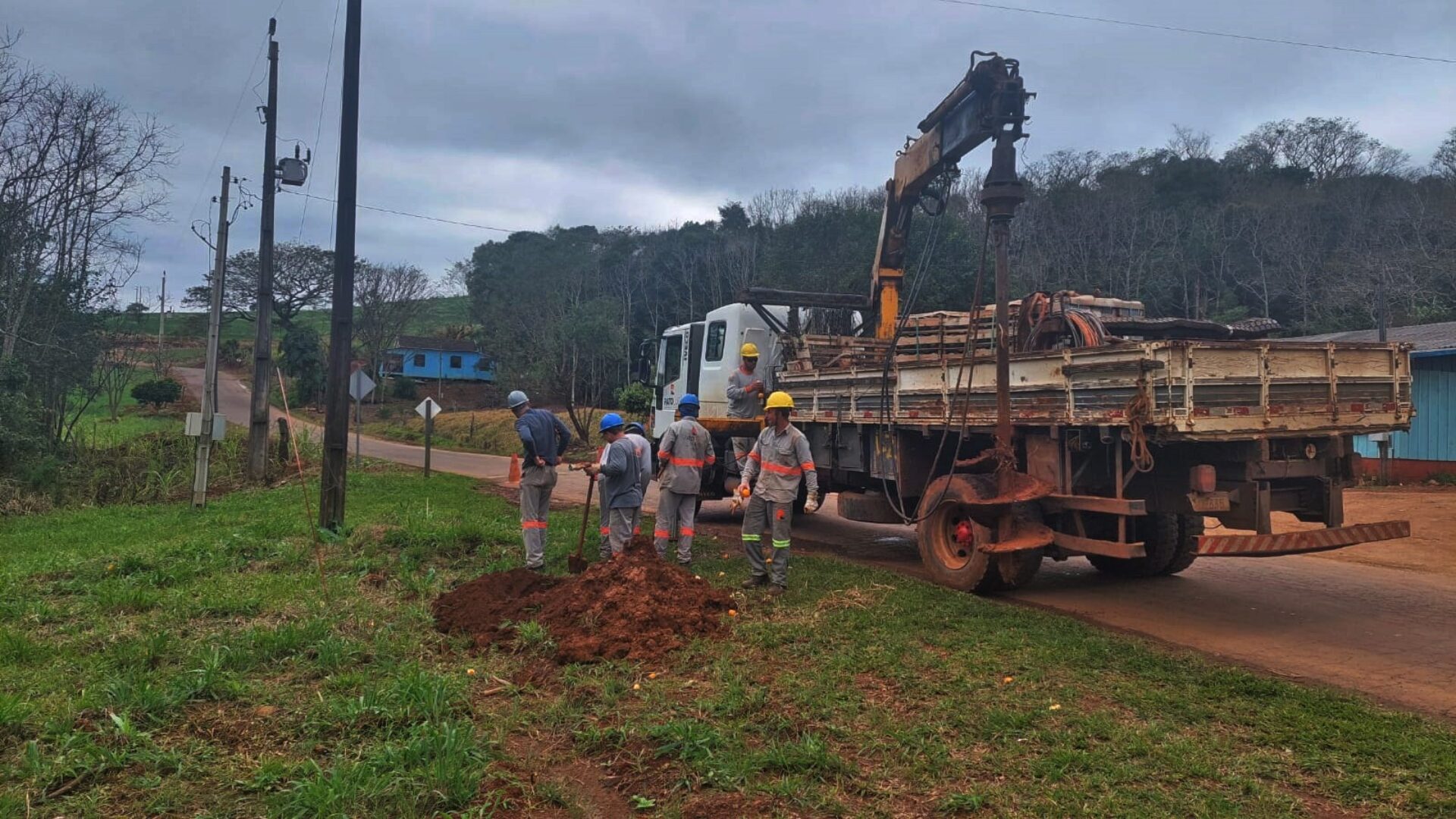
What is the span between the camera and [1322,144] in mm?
45406

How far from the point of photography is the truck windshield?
1366 centimetres

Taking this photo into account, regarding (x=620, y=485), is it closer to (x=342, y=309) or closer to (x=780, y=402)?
(x=780, y=402)

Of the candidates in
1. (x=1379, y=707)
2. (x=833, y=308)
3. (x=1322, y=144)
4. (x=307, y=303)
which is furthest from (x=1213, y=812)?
(x=307, y=303)

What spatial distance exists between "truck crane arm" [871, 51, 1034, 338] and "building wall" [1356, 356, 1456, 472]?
40.3 feet

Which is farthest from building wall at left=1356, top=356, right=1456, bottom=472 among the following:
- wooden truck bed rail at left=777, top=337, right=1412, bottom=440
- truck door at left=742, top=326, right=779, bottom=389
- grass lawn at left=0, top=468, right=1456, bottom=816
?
grass lawn at left=0, top=468, right=1456, bottom=816

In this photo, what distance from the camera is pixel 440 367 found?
184ft

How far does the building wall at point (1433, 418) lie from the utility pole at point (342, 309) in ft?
61.6

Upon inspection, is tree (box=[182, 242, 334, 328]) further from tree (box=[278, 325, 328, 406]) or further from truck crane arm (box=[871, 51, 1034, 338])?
truck crane arm (box=[871, 51, 1034, 338])

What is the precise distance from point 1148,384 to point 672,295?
41278 millimetres

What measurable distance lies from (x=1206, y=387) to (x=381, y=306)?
1819 inches

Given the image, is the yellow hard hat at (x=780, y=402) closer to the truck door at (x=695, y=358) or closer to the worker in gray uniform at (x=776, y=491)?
the worker in gray uniform at (x=776, y=491)

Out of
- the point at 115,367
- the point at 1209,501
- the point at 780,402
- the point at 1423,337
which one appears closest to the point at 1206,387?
the point at 1209,501

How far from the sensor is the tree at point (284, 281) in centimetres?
5262

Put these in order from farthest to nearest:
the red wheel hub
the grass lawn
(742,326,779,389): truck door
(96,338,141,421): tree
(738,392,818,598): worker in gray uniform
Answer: (96,338,141,421): tree → (742,326,779,389): truck door → the red wheel hub → (738,392,818,598): worker in gray uniform → the grass lawn
